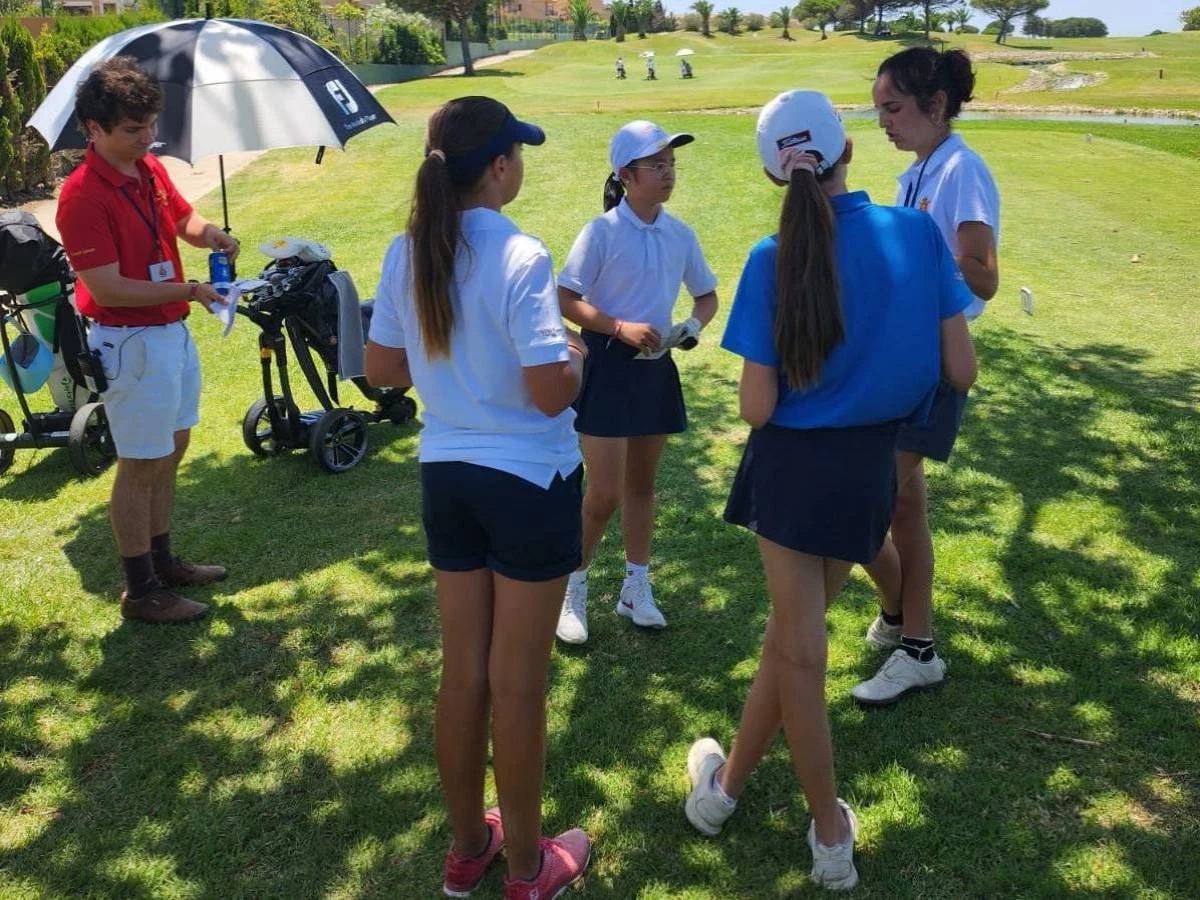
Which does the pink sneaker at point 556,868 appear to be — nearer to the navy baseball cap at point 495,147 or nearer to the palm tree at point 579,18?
the navy baseball cap at point 495,147

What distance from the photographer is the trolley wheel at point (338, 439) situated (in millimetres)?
5605

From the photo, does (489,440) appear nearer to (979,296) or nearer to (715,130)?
(979,296)

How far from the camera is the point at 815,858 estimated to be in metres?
2.68

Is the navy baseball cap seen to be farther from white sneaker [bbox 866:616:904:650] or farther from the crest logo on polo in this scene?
the crest logo on polo

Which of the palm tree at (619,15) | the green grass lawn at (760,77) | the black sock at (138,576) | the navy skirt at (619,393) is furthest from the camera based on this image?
the palm tree at (619,15)

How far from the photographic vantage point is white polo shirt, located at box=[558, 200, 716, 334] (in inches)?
139

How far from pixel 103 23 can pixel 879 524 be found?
24719mm

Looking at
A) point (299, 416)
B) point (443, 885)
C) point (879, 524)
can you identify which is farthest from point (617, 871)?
point (299, 416)

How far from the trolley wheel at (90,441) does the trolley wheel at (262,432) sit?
745 millimetres

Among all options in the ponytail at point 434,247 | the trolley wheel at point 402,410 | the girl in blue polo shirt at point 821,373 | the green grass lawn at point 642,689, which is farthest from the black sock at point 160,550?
the girl in blue polo shirt at point 821,373

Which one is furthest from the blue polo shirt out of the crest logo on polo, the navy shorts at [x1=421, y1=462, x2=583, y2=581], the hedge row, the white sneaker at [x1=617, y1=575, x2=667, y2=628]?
the hedge row

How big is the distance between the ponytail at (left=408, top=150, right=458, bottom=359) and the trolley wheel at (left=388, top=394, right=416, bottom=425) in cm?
427

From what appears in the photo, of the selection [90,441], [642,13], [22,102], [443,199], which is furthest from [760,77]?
[443,199]

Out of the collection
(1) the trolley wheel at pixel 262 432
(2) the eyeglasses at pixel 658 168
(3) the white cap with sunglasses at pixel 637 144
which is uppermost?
(3) the white cap with sunglasses at pixel 637 144
